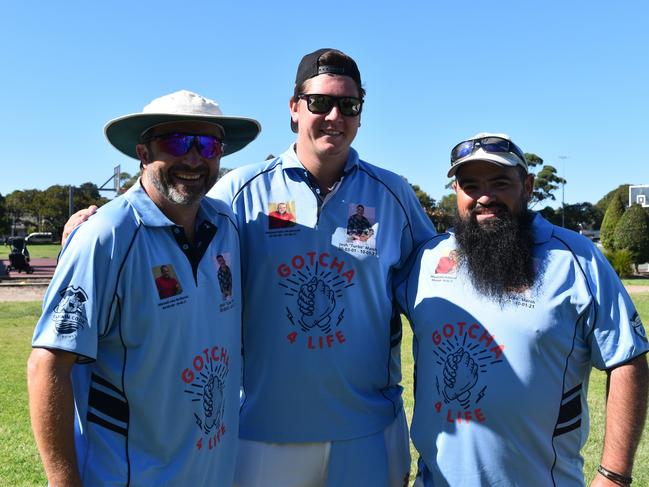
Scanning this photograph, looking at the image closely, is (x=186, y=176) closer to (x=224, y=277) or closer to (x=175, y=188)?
(x=175, y=188)

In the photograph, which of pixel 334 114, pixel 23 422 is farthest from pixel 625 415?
pixel 23 422

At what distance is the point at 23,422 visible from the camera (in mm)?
7113

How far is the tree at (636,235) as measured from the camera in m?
31.6

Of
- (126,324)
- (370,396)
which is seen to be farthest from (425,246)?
(126,324)

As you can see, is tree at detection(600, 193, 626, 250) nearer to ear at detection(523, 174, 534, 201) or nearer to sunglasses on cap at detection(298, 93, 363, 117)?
ear at detection(523, 174, 534, 201)

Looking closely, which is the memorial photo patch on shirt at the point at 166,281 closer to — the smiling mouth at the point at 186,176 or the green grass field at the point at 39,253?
the smiling mouth at the point at 186,176

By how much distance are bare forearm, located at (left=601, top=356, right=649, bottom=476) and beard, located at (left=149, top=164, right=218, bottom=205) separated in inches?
84.0

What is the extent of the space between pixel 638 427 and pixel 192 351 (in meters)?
2.07

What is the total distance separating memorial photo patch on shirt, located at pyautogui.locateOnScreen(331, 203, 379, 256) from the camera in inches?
138

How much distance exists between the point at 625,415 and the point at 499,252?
0.94 meters

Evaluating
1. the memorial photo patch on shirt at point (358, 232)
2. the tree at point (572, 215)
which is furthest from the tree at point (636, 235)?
the memorial photo patch on shirt at point (358, 232)

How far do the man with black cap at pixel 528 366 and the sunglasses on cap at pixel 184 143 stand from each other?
1.37 meters

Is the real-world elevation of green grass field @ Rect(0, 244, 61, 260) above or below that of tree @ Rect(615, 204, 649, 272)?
below

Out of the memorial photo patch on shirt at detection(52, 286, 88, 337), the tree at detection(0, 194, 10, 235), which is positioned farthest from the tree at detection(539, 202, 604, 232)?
the tree at detection(0, 194, 10, 235)
